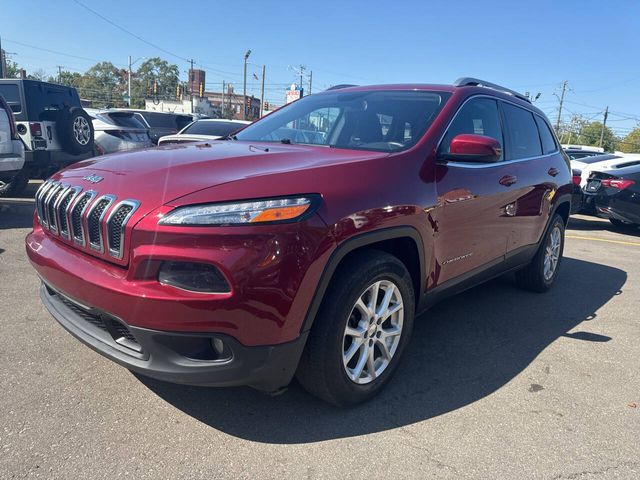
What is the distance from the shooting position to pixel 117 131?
10.4m

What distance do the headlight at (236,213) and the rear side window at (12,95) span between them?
8.03 meters

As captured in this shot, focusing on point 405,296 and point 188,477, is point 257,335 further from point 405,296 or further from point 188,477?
point 405,296

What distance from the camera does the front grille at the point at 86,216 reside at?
2191 mm

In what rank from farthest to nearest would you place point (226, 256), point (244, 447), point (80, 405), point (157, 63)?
point (157, 63), point (80, 405), point (244, 447), point (226, 256)

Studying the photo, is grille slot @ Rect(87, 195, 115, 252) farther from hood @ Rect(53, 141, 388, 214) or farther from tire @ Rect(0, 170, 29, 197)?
tire @ Rect(0, 170, 29, 197)

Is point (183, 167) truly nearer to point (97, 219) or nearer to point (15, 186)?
point (97, 219)

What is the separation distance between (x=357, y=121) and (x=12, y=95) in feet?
25.1

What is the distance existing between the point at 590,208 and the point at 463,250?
8.26m

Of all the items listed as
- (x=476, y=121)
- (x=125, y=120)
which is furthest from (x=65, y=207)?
(x=125, y=120)

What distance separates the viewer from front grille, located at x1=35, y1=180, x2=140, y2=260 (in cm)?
219

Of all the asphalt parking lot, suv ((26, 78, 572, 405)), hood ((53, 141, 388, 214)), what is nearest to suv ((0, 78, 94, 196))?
the asphalt parking lot

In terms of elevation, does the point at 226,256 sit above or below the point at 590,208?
above

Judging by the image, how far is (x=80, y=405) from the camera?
2.58 m

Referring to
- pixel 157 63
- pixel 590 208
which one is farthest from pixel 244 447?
pixel 157 63
